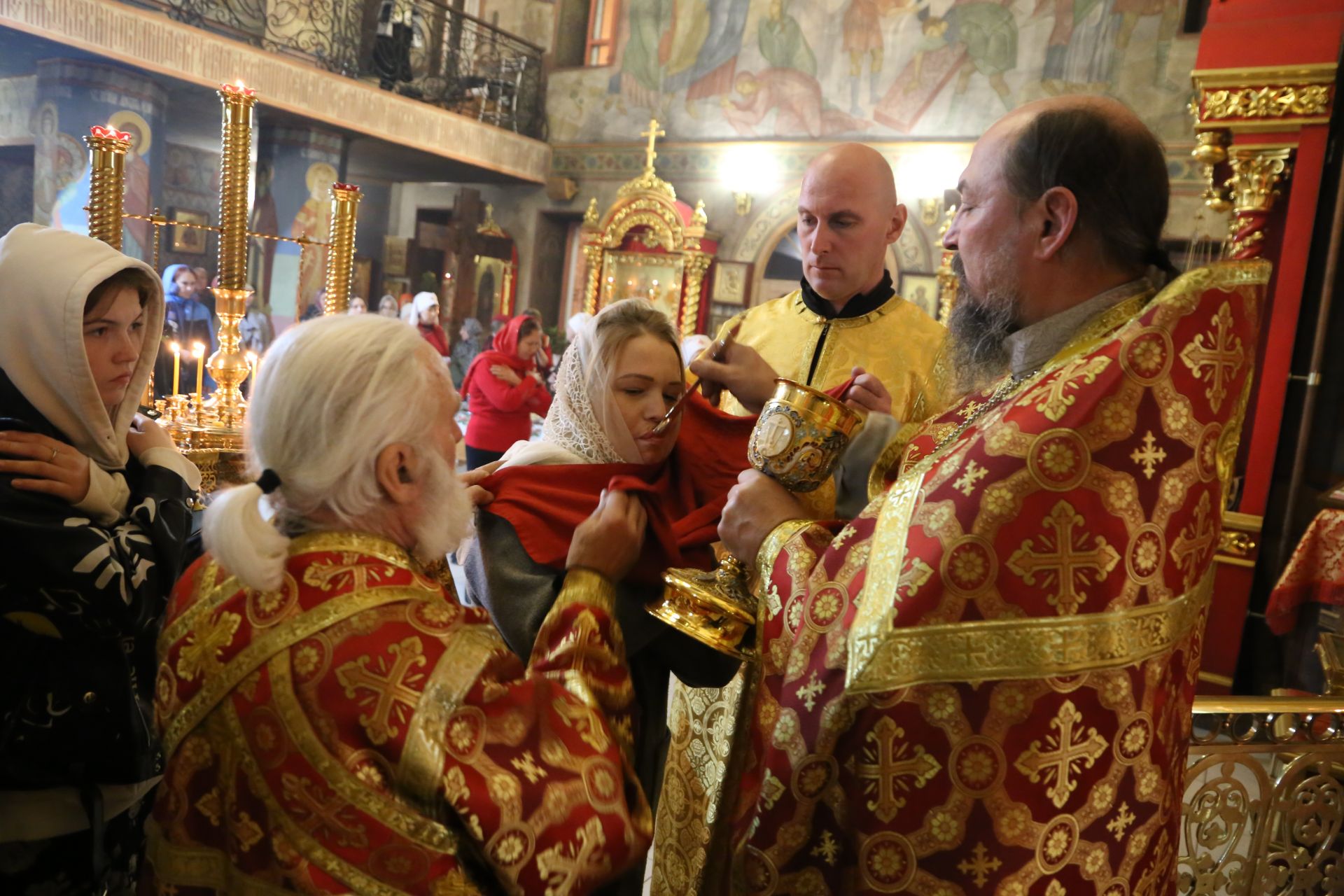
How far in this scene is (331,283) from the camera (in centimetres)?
366

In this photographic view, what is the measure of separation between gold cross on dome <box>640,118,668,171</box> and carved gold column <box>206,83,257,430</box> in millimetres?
10302

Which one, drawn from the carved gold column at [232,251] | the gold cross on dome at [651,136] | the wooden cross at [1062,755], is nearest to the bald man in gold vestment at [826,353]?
the wooden cross at [1062,755]

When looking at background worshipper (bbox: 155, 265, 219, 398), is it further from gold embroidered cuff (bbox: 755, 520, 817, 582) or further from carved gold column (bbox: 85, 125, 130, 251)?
gold embroidered cuff (bbox: 755, 520, 817, 582)

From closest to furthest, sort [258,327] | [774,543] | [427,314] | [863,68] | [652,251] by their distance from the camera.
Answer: [774,543]
[427,314]
[258,327]
[863,68]
[652,251]

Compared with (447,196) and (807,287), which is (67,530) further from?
(447,196)

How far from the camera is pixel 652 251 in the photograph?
13.7 meters

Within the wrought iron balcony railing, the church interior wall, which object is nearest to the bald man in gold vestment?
the church interior wall

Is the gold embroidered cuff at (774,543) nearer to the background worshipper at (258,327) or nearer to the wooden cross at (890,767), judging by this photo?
the wooden cross at (890,767)

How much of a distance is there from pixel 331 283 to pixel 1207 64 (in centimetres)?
422

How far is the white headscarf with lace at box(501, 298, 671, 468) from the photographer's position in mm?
1925

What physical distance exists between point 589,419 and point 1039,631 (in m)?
1.01

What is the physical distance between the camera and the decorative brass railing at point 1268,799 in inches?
85.8

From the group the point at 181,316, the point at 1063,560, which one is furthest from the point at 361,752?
the point at 181,316

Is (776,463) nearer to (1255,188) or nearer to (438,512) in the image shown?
(438,512)
